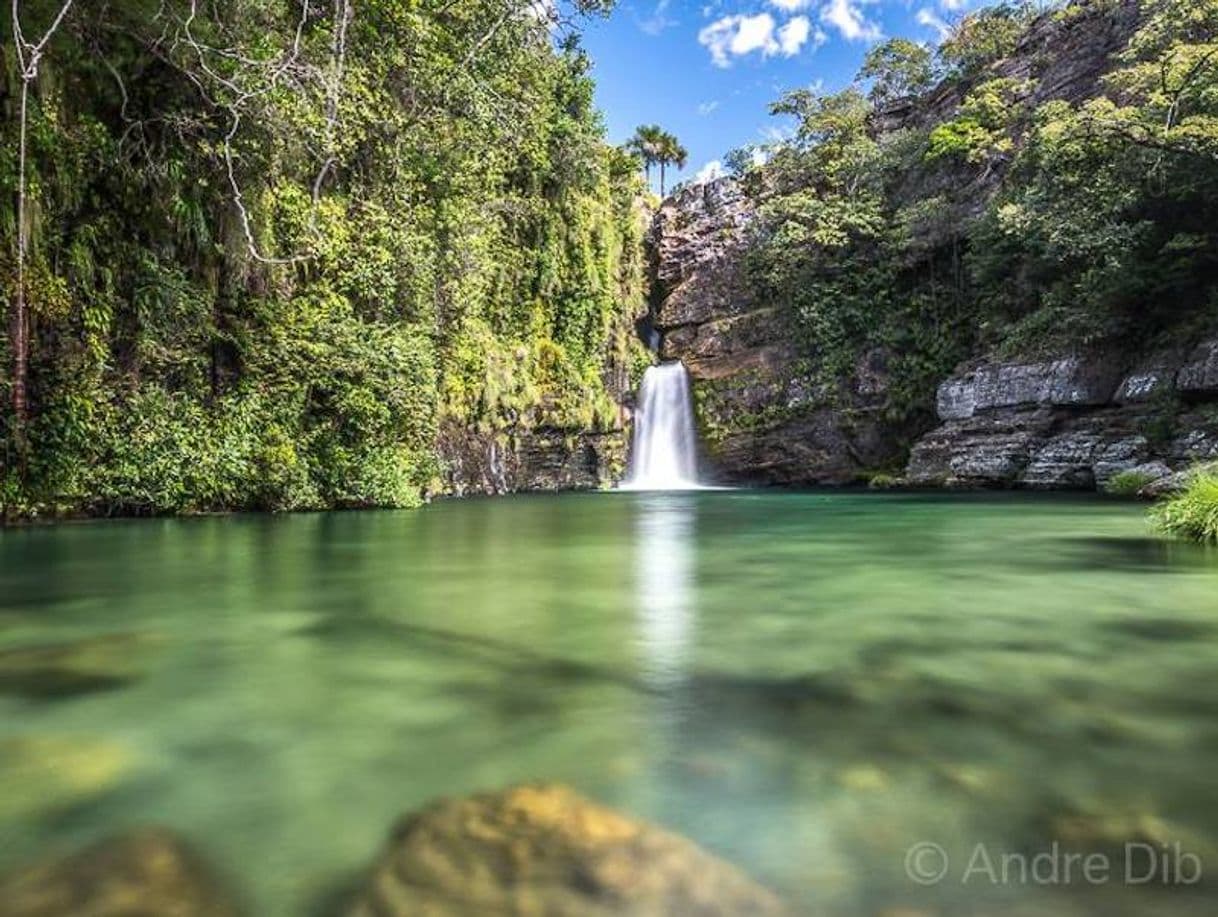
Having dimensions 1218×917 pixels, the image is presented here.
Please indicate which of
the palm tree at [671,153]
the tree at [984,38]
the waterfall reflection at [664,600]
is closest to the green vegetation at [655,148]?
the palm tree at [671,153]

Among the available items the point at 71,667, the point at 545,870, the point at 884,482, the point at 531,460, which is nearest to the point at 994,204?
the point at 884,482

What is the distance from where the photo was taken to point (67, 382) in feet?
35.9

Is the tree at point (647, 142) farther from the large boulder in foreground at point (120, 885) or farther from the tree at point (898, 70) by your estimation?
the large boulder in foreground at point (120, 885)

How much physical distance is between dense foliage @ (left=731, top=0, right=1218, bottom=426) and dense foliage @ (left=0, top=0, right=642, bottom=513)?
12.7 m

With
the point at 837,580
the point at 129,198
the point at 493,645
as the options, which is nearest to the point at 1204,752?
the point at 493,645

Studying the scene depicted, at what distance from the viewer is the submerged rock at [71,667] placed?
140 inches

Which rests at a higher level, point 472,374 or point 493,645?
point 472,374

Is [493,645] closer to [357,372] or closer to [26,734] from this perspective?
[26,734]

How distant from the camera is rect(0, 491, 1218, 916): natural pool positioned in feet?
6.97

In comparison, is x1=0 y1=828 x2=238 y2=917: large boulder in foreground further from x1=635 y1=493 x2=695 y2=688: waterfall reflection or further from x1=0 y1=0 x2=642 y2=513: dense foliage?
x1=0 y1=0 x2=642 y2=513: dense foliage

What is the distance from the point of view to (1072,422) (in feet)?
66.9

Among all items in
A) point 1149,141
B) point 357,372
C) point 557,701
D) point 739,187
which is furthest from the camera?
point 739,187

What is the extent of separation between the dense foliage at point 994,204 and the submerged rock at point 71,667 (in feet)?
61.6

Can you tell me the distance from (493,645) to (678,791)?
6.91 feet
